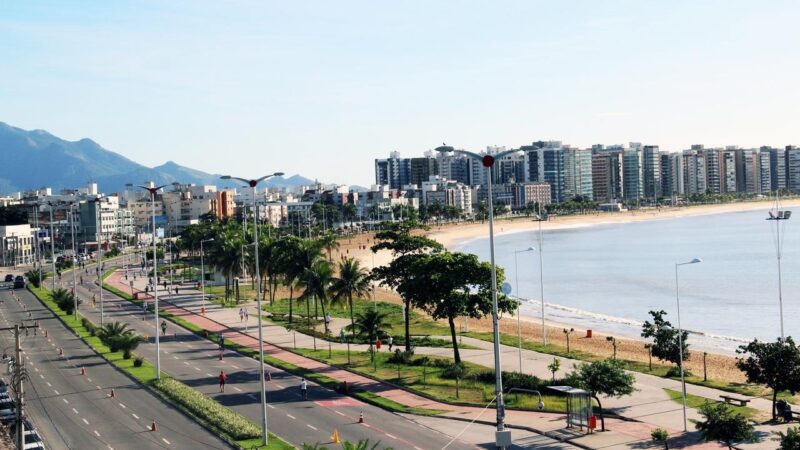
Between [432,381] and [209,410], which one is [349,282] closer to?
[432,381]

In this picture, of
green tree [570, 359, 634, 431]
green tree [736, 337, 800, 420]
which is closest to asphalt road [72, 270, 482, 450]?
green tree [570, 359, 634, 431]

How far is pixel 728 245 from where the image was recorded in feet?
523

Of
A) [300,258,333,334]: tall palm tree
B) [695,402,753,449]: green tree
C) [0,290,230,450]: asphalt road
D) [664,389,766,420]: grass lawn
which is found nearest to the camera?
[695,402,753,449]: green tree

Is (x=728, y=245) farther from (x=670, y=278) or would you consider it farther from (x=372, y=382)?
(x=372, y=382)

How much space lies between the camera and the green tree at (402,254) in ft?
186

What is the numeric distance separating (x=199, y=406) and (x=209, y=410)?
122 centimetres

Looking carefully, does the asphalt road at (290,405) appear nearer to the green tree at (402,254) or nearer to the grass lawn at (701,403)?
the green tree at (402,254)

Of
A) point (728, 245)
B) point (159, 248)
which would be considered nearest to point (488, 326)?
point (728, 245)

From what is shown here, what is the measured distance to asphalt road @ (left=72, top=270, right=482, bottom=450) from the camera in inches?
1481

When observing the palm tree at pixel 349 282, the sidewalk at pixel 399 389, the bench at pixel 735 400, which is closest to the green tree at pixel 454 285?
the sidewalk at pixel 399 389

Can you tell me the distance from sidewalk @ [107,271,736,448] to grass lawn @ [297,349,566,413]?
789 mm

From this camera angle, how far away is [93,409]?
44500 millimetres

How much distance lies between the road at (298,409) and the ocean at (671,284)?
3411 centimetres

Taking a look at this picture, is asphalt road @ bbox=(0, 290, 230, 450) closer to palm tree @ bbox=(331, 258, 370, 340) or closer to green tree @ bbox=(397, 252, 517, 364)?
green tree @ bbox=(397, 252, 517, 364)
